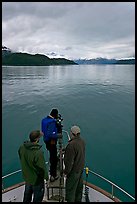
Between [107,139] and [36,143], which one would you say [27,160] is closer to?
[36,143]

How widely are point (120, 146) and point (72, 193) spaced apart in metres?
8.88

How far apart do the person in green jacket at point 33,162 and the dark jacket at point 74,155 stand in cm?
42

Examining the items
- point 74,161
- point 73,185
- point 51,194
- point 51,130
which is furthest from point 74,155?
point 51,194

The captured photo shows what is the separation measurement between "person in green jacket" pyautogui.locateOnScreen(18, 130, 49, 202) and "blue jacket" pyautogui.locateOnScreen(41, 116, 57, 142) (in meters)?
0.85

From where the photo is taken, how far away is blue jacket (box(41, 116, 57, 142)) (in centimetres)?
416

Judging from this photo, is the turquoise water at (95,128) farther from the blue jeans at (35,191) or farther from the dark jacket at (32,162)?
the dark jacket at (32,162)

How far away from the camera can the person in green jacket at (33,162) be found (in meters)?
3.19

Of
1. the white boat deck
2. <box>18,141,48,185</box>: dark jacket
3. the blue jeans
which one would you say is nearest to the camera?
<box>18,141,48,185</box>: dark jacket

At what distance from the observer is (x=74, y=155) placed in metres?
3.44

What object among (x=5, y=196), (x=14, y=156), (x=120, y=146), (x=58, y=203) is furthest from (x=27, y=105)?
(x=58, y=203)

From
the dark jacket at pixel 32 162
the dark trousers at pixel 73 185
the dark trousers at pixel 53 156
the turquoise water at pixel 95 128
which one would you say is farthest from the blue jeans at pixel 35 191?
the turquoise water at pixel 95 128

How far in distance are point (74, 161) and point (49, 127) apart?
3.23ft

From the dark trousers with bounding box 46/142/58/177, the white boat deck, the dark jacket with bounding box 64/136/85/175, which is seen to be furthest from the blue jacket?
the white boat deck

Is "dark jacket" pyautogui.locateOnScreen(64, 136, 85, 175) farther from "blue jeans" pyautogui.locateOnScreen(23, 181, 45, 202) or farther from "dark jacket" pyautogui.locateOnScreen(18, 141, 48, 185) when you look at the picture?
"blue jeans" pyautogui.locateOnScreen(23, 181, 45, 202)
